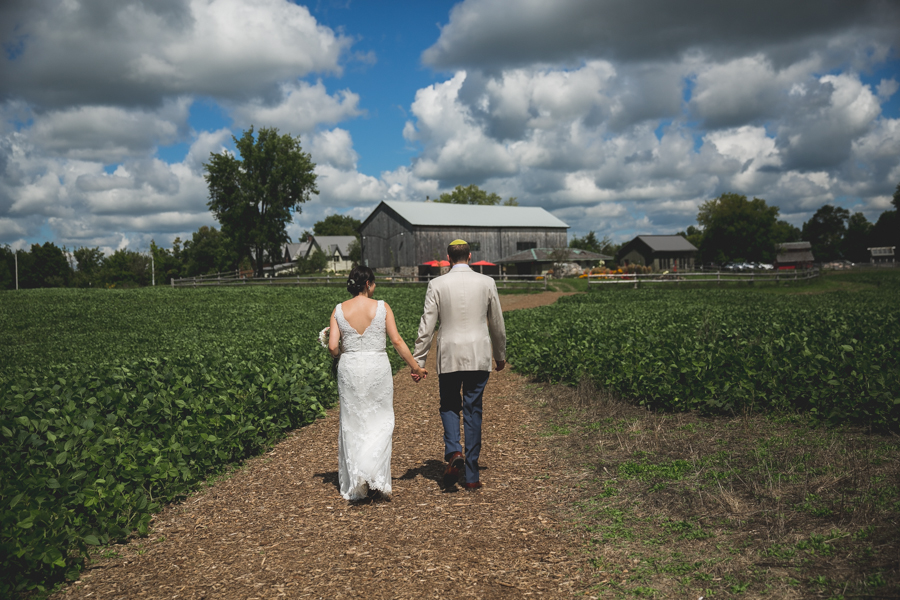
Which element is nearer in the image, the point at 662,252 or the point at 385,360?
the point at 385,360

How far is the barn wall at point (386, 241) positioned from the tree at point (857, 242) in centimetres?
9366

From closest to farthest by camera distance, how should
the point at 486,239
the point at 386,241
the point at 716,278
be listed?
the point at 716,278
the point at 386,241
the point at 486,239

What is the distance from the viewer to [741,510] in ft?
13.6

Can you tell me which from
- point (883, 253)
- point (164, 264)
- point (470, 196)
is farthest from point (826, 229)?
point (164, 264)

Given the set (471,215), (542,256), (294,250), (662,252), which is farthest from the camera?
(294,250)

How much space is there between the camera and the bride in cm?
516

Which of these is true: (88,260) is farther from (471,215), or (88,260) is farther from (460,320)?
(460,320)

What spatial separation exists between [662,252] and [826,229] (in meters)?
71.3

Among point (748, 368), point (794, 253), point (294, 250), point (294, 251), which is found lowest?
point (748, 368)

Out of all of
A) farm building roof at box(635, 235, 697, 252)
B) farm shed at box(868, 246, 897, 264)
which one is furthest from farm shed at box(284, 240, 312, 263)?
farm shed at box(868, 246, 897, 264)

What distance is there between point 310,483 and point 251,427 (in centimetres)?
126

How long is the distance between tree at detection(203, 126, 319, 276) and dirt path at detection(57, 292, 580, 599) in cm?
5744

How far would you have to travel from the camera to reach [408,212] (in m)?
59.4

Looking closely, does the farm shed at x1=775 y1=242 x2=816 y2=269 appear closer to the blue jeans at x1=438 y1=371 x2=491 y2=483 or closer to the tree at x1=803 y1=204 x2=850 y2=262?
the tree at x1=803 y1=204 x2=850 y2=262
